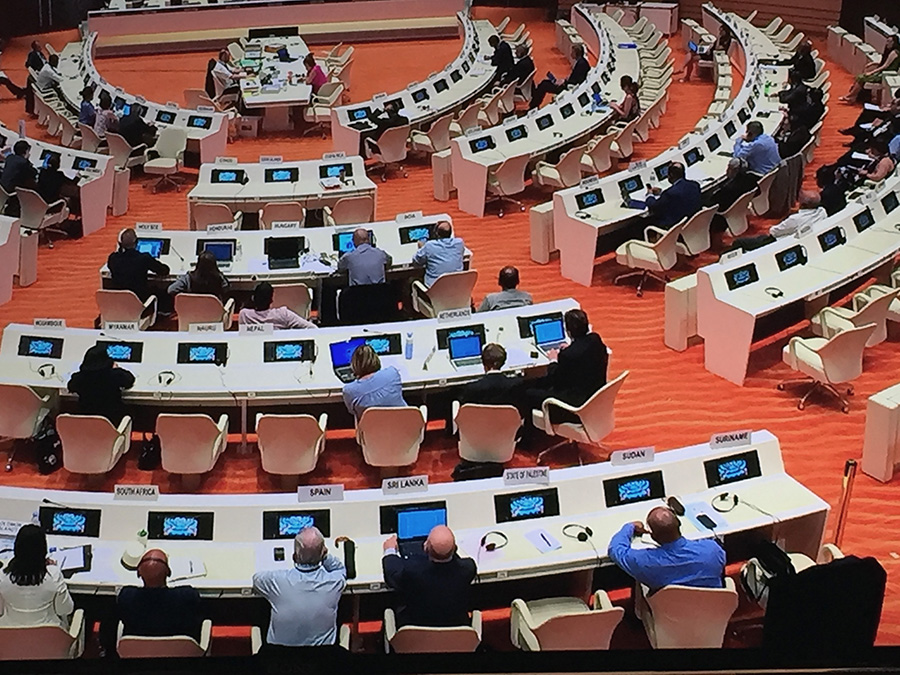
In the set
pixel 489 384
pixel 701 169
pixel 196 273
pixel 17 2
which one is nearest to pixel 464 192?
pixel 701 169

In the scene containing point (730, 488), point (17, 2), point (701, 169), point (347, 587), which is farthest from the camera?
point (17, 2)

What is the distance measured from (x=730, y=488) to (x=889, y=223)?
5138mm

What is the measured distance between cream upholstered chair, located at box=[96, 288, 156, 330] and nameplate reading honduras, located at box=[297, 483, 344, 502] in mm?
4040

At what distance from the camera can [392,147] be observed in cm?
1620

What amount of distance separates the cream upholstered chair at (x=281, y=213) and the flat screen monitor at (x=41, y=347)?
3.74 meters

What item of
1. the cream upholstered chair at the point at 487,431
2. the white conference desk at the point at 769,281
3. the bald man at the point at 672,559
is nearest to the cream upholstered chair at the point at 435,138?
the white conference desk at the point at 769,281

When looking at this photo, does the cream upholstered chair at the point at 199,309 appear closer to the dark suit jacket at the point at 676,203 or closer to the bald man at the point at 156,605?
the bald man at the point at 156,605

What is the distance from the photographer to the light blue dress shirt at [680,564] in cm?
654

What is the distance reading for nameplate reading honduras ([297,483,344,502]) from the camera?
7.09 m

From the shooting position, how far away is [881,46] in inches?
818

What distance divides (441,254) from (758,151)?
4404mm

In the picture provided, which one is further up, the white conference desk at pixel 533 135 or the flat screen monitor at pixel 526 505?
the white conference desk at pixel 533 135

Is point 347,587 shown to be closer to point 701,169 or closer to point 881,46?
point 701,169

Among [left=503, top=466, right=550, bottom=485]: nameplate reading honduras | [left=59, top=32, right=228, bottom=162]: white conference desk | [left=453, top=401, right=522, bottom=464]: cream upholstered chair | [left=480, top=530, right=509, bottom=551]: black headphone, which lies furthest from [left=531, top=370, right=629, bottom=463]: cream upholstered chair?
[left=59, top=32, right=228, bottom=162]: white conference desk
